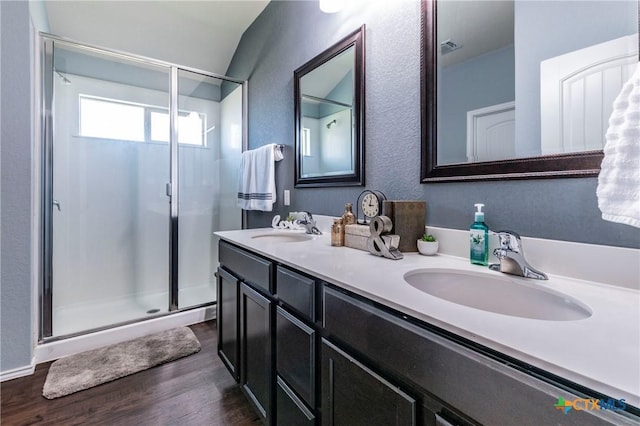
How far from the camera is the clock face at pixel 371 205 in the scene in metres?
1.27

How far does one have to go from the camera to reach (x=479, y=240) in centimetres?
95

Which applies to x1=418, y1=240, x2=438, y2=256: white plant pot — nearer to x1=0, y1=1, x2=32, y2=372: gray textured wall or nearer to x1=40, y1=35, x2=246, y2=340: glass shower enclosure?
x1=40, y1=35, x2=246, y2=340: glass shower enclosure

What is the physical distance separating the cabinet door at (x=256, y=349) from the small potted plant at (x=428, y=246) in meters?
0.65

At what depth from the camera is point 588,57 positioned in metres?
0.81

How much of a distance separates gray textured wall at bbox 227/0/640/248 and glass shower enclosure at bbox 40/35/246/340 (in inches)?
25.4

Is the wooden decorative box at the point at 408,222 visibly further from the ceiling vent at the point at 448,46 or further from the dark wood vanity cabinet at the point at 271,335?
the ceiling vent at the point at 448,46

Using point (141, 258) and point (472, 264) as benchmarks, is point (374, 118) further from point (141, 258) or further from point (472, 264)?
point (141, 258)

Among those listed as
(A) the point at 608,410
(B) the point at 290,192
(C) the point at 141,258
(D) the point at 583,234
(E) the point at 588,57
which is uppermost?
(E) the point at 588,57

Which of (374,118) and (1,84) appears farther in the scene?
(1,84)

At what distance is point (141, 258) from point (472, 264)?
9.35ft

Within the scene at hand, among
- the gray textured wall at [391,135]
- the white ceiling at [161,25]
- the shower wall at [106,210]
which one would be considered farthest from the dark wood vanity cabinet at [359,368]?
the white ceiling at [161,25]

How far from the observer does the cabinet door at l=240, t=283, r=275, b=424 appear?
1.14 metres

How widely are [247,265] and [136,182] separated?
6.39 feet

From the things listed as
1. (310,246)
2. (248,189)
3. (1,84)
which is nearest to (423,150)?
(310,246)
